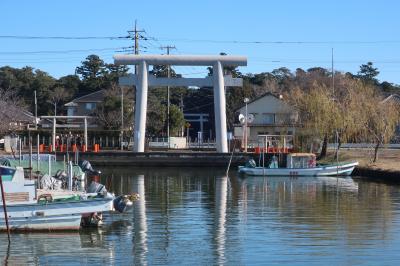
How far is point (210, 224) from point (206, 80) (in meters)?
39.3

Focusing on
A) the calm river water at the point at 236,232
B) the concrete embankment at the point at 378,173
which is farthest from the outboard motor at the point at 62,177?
the concrete embankment at the point at 378,173

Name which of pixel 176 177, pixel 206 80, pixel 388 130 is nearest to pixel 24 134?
pixel 206 80

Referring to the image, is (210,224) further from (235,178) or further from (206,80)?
(206,80)

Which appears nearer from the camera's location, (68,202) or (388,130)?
(68,202)

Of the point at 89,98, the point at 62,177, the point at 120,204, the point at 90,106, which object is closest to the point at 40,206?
the point at 120,204

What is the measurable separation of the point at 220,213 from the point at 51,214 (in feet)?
31.7

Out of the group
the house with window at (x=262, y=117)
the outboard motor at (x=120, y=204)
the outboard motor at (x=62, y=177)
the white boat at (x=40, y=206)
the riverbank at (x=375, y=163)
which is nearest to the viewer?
the white boat at (x=40, y=206)

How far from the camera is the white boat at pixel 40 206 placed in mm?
24672

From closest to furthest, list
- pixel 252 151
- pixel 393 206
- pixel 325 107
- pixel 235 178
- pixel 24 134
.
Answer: pixel 393 206
pixel 235 178
pixel 325 107
pixel 252 151
pixel 24 134

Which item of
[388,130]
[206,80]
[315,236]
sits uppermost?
[206,80]

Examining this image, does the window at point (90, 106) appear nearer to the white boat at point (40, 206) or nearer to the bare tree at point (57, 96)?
the bare tree at point (57, 96)

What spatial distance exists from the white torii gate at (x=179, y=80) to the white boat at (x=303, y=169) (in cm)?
1091

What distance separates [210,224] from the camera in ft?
94.9

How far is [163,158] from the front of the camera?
6575 cm
